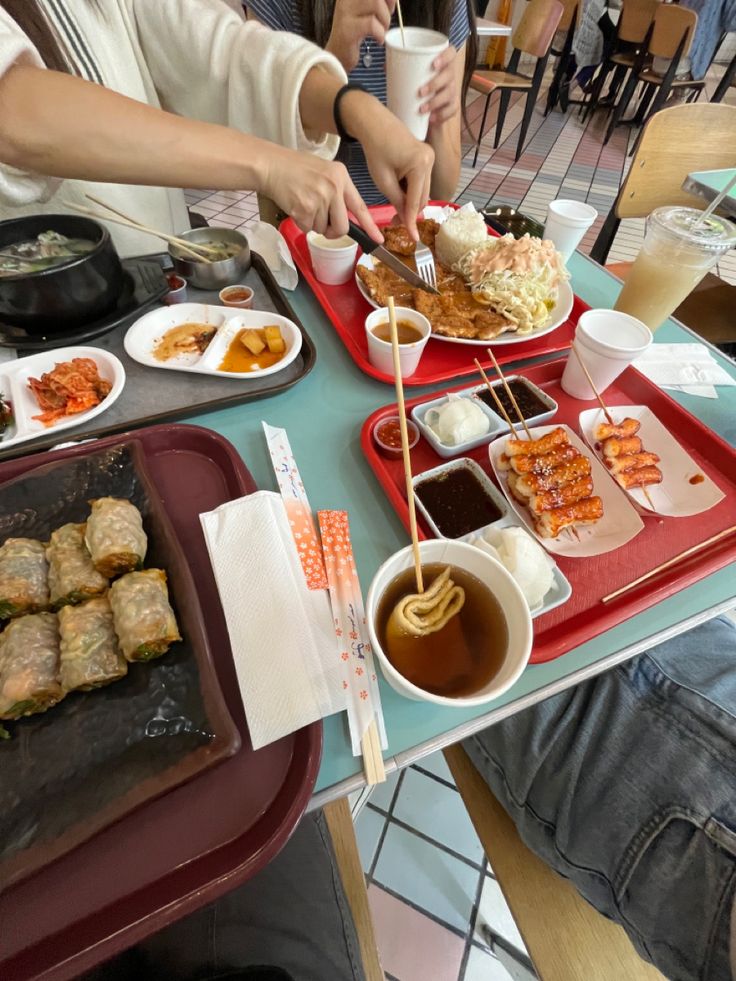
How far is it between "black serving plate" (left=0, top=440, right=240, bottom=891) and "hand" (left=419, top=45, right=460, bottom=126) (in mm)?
2171

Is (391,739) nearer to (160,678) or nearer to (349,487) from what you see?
Result: (160,678)

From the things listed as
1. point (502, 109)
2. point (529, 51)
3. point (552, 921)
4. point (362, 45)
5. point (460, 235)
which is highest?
point (529, 51)

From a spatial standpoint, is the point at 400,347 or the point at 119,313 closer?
A: the point at 400,347

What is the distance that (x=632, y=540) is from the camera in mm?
1353

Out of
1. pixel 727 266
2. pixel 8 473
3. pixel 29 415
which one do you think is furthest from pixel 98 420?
pixel 727 266

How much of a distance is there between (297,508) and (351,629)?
37cm

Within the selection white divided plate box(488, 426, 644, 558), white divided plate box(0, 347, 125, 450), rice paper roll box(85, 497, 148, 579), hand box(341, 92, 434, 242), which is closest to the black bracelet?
hand box(341, 92, 434, 242)

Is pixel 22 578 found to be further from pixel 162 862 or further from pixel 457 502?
pixel 457 502

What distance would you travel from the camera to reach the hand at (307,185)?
1579 mm

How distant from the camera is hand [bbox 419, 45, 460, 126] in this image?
75.9 inches

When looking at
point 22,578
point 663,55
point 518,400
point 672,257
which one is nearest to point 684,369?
point 672,257

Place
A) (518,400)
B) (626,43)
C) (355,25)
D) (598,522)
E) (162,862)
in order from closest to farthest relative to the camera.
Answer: (162,862), (598,522), (518,400), (355,25), (626,43)

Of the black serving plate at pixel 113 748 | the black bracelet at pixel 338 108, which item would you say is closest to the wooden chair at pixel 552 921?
the black serving plate at pixel 113 748

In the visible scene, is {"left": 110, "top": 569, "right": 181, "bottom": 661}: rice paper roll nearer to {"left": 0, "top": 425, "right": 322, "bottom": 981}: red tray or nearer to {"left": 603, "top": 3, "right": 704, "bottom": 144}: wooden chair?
{"left": 0, "top": 425, "right": 322, "bottom": 981}: red tray
